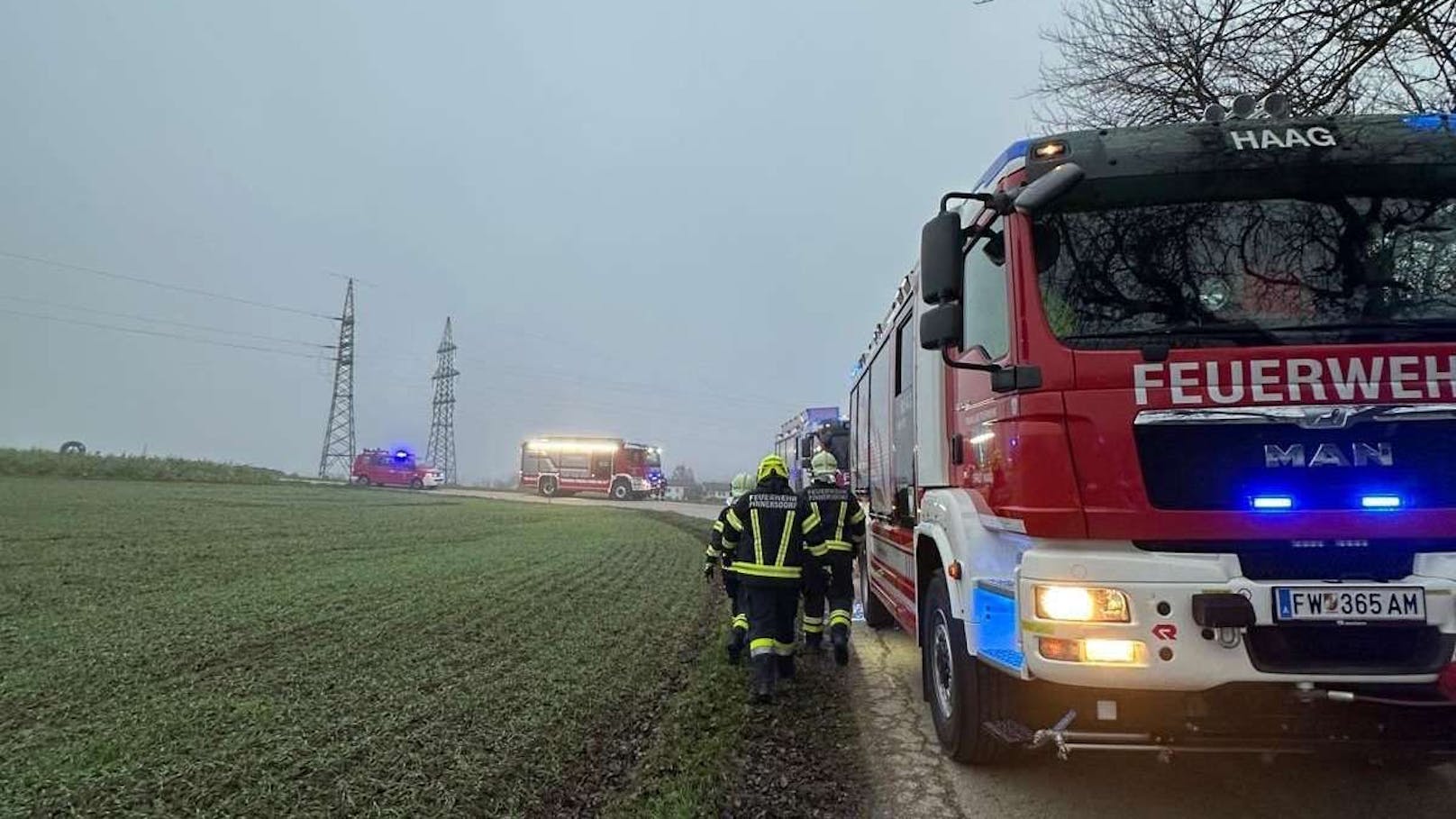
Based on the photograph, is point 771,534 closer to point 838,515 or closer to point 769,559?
point 769,559

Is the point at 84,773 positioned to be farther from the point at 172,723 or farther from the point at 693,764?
the point at 693,764

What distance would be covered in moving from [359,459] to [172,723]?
49191mm

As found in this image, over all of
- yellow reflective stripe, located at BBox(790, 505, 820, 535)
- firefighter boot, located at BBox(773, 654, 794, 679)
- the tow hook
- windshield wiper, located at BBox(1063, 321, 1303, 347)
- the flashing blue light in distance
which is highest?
the flashing blue light in distance

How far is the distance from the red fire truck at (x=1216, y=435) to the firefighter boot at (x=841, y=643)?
3062mm

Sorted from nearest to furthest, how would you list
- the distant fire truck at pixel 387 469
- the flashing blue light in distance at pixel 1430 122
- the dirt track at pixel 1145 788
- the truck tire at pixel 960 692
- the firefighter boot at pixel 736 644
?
the flashing blue light in distance at pixel 1430 122
the dirt track at pixel 1145 788
the truck tire at pixel 960 692
the firefighter boot at pixel 736 644
the distant fire truck at pixel 387 469

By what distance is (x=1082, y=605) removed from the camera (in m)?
2.93

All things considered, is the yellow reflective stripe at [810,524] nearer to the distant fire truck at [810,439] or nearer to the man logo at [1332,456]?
the man logo at [1332,456]

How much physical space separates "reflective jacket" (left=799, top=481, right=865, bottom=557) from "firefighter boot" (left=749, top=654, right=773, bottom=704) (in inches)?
45.0

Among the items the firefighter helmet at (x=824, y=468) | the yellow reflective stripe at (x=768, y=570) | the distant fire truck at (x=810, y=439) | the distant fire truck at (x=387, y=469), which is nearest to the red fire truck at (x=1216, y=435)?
the yellow reflective stripe at (x=768, y=570)

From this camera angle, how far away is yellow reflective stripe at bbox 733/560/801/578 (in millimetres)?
5645

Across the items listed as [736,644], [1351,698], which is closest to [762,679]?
[736,644]

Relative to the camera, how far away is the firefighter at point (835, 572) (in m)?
6.73

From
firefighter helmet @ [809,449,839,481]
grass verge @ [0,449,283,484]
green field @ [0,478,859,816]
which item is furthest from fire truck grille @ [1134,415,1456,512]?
grass verge @ [0,449,283,484]

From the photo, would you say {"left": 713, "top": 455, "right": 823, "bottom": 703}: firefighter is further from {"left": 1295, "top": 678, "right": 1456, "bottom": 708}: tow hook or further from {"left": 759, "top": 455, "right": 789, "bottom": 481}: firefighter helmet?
{"left": 1295, "top": 678, "right": 1456, "bottom": 708}: tow hook
